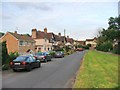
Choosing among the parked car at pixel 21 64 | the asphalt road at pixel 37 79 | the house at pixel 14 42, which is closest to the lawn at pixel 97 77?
the asphalt road at pixel 37 79

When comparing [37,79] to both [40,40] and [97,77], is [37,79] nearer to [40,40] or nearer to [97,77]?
[97,77]

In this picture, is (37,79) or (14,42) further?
(14,42)

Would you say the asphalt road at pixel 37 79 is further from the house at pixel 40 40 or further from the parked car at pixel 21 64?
the house at pixel 40 40

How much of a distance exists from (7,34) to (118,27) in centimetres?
2756

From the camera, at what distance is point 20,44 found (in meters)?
60.9

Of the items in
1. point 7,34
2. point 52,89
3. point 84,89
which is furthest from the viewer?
point 7,34

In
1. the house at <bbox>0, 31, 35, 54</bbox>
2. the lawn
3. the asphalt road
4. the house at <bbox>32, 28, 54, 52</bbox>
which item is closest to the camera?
the lawn

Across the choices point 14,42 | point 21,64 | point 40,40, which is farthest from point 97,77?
point 40,40

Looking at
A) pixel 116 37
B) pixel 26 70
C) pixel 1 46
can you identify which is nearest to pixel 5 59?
pixel 1 46

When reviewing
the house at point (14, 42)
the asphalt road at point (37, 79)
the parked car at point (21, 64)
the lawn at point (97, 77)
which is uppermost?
the house at point (14, 42)

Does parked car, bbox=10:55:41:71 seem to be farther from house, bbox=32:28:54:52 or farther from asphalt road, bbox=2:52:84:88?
house, bbox=32:28:54:52

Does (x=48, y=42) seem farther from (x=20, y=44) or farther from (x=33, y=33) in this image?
(x=20, y=44)

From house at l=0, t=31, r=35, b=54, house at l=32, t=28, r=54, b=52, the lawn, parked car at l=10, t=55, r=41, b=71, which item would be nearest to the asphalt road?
parked car at l=10, t=55, r=41, b=71

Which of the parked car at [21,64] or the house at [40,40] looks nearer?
the parked car at [21,64]
